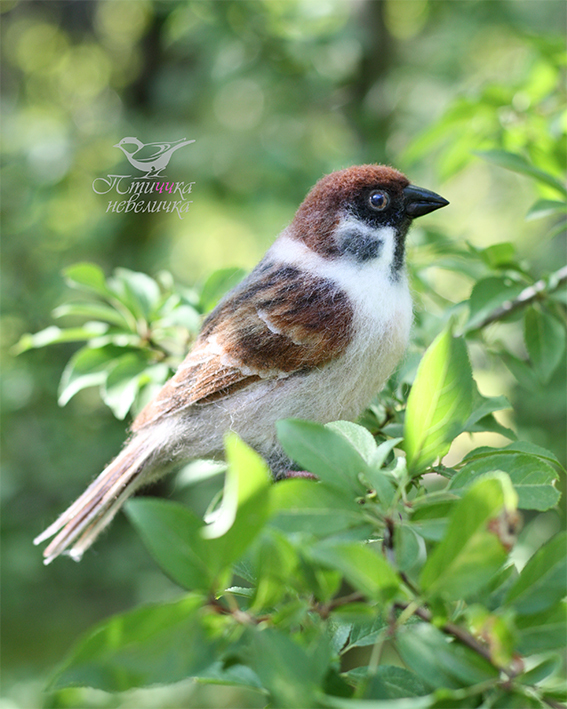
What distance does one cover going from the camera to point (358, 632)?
3.42 feet

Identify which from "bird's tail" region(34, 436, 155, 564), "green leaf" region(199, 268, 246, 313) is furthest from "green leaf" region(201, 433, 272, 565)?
"green leaf" region(199, 268, 246, 313)

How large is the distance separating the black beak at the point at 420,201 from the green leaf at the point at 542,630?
1.07 metres

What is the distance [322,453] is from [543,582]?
32 centimetres

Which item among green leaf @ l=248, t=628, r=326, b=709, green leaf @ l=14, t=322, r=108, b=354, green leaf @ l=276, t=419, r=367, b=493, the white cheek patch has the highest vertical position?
the white cheek patch

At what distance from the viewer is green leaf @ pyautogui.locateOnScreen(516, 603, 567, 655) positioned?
778mm

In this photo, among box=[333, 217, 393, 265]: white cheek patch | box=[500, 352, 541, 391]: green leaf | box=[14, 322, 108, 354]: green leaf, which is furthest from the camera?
box=[14, 322, 108, 354]: green leaf

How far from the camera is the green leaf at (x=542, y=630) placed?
30.6 inches

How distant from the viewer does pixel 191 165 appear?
4082 mm

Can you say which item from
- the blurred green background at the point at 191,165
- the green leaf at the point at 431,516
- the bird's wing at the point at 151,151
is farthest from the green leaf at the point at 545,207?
the bird's wing at the point at 151,151

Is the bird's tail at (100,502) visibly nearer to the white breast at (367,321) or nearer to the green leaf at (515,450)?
the white breast at (367,321)

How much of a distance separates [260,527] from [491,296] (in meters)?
1.14

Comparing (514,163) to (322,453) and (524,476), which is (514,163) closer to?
(524,476)

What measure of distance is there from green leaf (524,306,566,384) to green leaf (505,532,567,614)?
100 cm

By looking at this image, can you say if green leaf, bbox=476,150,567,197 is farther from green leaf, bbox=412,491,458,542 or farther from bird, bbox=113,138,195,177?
bird, bbox=113,138,195,177
